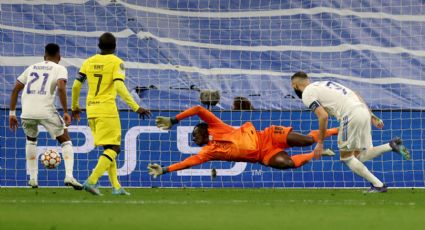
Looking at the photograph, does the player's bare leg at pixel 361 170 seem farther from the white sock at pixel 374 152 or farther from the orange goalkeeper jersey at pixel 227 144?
the orange goalkeeper jersey at pixel 227 144

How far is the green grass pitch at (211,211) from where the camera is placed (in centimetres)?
848

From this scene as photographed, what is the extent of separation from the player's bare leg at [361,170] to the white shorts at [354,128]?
0.09 metres

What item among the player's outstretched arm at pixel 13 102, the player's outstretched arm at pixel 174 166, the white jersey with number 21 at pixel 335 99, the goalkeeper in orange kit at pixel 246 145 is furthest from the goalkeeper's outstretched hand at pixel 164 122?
the player's outstretched arm at pixel 13 102

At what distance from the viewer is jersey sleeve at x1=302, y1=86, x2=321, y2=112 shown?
523 inches

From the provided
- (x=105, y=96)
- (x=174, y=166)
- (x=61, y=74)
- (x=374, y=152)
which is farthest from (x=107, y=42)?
(x=374, y=152)

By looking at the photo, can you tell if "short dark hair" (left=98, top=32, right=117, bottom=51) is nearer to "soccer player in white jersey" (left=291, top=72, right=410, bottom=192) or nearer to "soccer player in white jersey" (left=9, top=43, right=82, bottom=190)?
"soccer player in white jersey" (left=9, top=43, right=82, bottom=190)

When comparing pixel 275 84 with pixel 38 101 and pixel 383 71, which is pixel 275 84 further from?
pixel 38 101

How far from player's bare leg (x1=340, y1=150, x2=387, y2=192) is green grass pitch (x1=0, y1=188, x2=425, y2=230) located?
6.5 inches

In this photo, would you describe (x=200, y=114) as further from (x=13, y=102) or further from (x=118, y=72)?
(x=13, y=102)

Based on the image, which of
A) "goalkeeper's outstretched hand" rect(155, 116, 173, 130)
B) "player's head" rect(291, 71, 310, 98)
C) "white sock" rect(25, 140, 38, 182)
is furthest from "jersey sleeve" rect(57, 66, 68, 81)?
"player's head" rect(291, 71, 310, 98)

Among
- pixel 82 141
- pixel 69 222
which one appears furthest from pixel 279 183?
pixel 69 222

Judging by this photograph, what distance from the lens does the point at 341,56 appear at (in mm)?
19000

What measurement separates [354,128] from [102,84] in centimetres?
338

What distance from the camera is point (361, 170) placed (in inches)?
532
